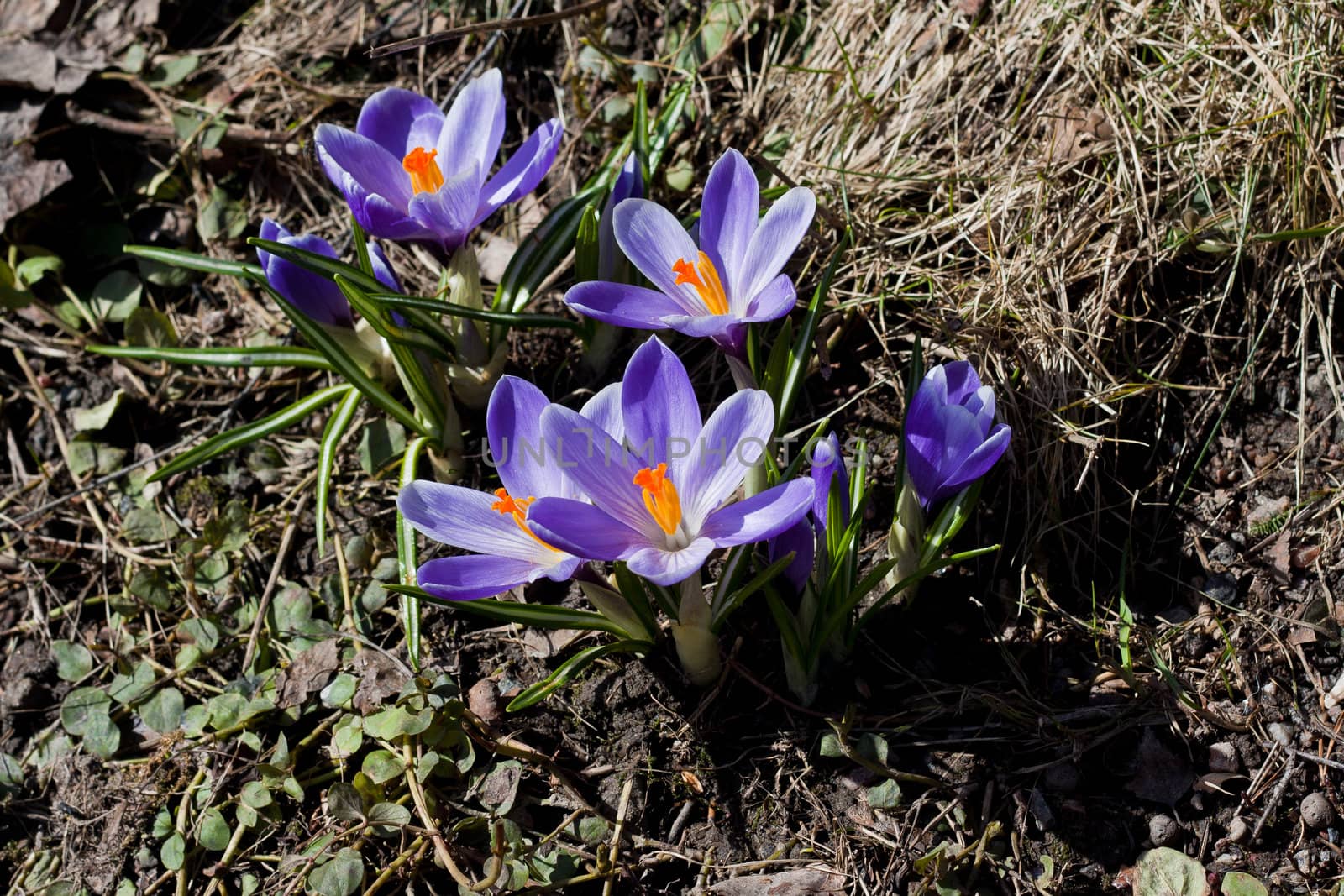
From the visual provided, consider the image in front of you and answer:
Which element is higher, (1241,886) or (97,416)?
(97,416)

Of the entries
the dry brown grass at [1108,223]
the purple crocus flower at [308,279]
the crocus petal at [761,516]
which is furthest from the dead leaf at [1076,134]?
the purple crocus flower at [308,279]

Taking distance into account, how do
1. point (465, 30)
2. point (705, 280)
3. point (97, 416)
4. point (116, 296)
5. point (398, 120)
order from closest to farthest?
point (705, 280) < point (465, 30) < point (398, 120) < point (97, 416) < point (116, 296)

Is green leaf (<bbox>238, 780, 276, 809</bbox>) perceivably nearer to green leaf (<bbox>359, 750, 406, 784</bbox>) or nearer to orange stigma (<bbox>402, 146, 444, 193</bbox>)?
green leaf (<bbox>359, 750, 406, 784</bbox>)

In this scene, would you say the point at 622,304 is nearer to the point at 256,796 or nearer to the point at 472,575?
the point at 472,575

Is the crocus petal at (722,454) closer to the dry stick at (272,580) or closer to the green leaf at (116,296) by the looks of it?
the dry stick at (272,580)

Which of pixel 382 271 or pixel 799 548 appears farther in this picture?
pixel 382 271

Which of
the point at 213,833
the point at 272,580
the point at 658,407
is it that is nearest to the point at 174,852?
the point at 213,833
